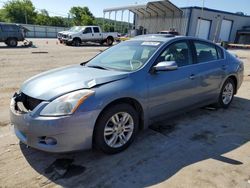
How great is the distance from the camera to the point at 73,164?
3281 millimetres

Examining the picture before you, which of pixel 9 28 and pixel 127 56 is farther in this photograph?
pixel 9 28

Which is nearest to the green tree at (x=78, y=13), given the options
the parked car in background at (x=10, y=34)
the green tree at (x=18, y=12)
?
the green tree at (x=18, y=12)

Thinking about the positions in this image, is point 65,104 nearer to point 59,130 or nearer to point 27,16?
point 59,130

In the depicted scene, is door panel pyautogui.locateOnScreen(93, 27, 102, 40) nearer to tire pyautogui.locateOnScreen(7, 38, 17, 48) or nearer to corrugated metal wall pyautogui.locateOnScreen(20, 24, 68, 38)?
tire pyautogui.locateOnScreen(7, 38, 17, 48)

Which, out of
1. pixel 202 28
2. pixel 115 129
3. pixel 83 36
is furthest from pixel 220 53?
pixel 202 28

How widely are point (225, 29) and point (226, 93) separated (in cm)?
3811

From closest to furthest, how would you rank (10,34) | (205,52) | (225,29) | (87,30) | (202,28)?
(205,52) < (10,34) < (87,30) < (202,28) < (225,29)

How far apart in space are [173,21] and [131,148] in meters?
35.8

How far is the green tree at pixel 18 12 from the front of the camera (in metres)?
76.5

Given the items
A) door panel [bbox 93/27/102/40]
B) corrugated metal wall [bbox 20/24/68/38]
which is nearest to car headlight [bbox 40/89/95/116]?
door panel [bbox 93/27/102/40]

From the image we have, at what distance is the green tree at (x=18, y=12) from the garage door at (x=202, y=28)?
5657 cm

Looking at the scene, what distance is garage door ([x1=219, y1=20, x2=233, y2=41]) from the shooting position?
3925cm

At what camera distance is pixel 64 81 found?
3.52 metres

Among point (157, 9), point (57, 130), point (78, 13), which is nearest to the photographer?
point (57, 130)
